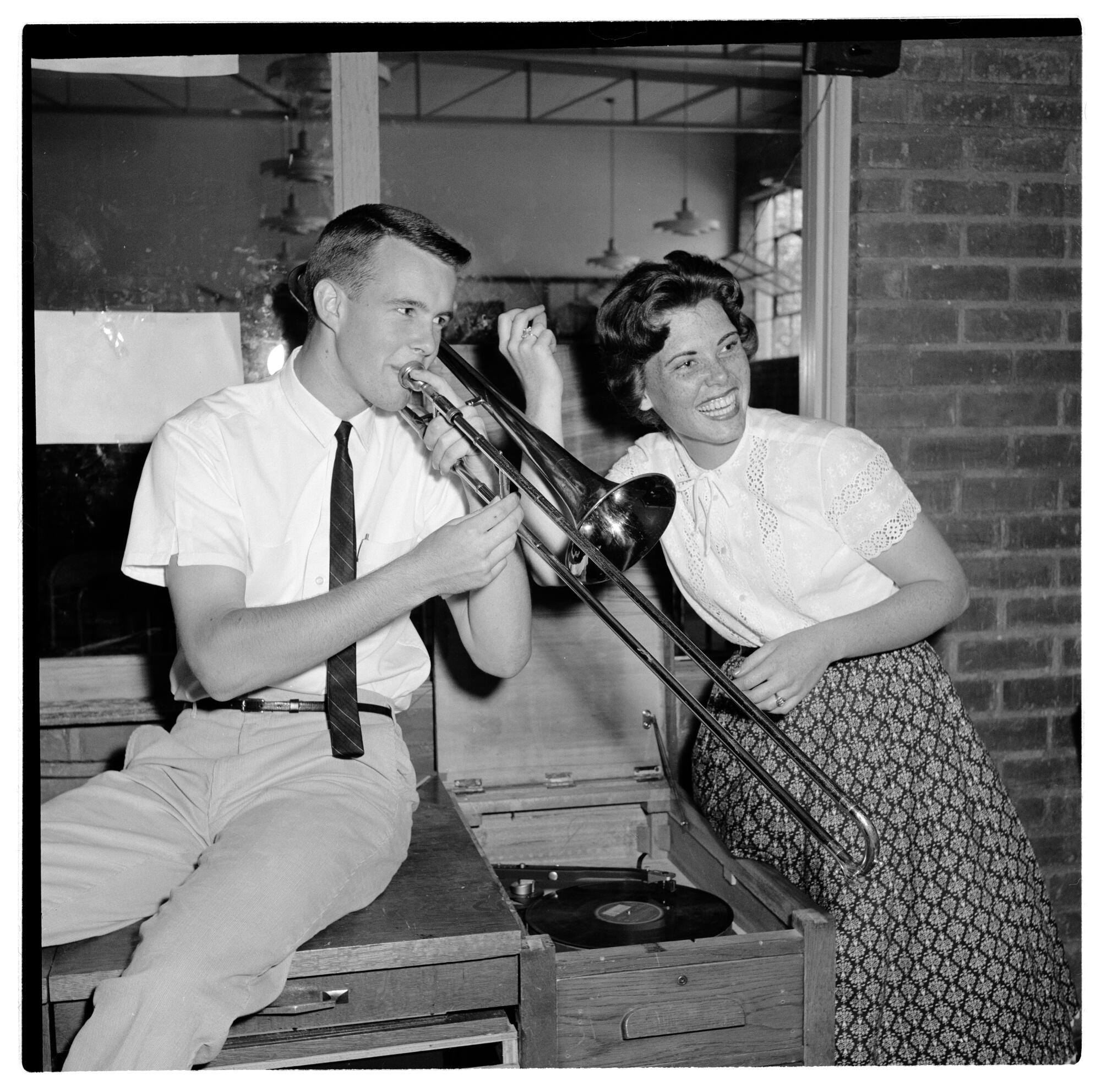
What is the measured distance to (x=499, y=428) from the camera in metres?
→ 2.53

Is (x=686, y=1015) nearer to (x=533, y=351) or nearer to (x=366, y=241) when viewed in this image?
(x=533, y=351)

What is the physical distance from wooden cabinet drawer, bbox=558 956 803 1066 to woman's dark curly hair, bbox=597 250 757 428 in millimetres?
1131

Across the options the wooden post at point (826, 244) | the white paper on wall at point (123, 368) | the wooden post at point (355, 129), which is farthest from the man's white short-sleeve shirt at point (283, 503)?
the wooden post at point (826, 244)

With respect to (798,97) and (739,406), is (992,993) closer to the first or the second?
(739,406)

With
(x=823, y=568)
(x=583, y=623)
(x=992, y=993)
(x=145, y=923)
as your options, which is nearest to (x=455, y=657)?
(x=583, y=623)

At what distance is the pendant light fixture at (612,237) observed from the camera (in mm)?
2795

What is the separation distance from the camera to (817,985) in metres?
1.90

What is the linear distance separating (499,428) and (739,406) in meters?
0.58

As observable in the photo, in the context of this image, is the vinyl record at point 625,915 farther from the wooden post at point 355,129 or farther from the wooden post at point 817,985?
the wooden post at point 355,129

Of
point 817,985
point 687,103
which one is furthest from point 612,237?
point 817,985

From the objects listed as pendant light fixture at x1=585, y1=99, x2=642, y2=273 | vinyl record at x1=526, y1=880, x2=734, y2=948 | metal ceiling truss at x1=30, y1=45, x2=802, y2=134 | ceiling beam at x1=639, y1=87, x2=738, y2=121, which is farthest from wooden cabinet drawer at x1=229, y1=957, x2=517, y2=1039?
ceiling beam at x1=639, y1=87, x2=738, y2=121

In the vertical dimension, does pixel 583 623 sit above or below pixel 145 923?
above

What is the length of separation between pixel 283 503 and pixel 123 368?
63cm

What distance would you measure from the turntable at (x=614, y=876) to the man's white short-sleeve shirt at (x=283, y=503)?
43 cm
